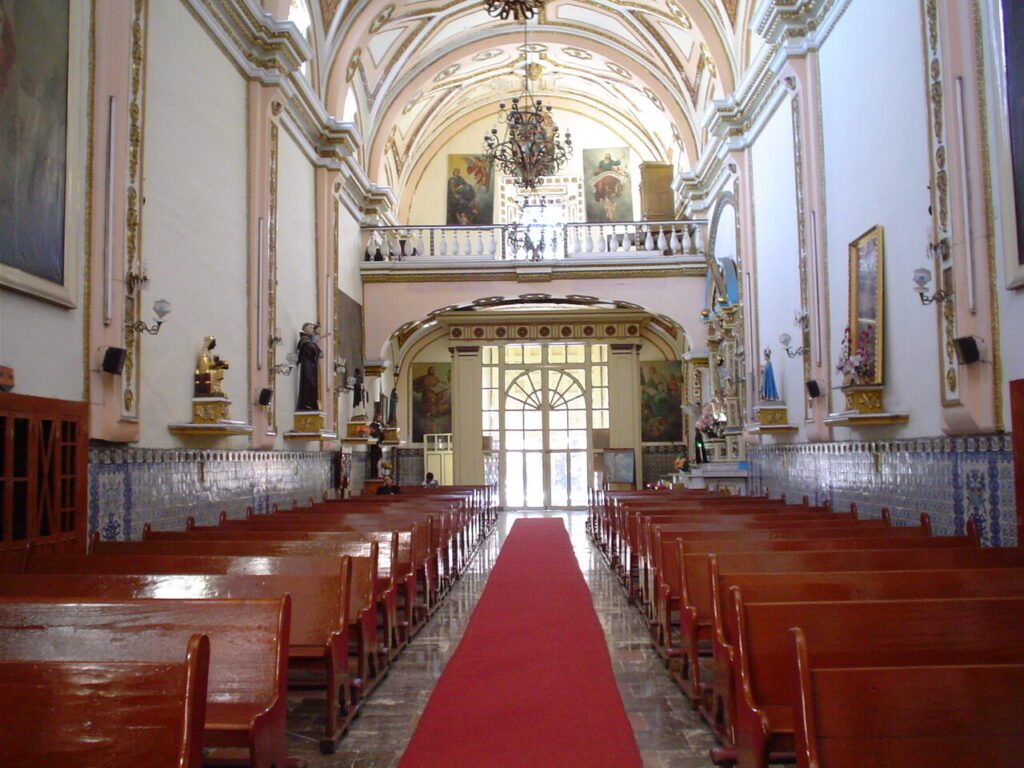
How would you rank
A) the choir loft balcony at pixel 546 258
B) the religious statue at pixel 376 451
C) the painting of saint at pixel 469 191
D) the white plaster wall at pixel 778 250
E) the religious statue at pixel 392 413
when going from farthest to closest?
1. the painting of saint at pixel 469 191
2. the religious statue at pixel 392 413
3. the choir loft balcony at pixel 546 258
4. the religious statue at pixel 376 451
5. the white plaster wall at pixel 778 250

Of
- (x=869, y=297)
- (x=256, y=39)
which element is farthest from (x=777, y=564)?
(x=256, y=39)

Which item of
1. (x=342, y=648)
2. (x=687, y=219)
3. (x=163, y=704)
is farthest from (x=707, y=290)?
(x=163, y=704)

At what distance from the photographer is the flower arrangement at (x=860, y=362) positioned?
8.44 meters

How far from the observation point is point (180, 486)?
A: 8602 millimetres

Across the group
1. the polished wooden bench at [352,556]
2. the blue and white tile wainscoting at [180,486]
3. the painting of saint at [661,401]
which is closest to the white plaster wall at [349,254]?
the blue and white tile wainscoting at [180,486]

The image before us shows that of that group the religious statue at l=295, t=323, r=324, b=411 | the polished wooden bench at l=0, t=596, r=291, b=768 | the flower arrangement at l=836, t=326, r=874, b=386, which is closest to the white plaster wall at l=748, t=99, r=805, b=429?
the flower arrangement at l=836, t=326, r=874, b=386

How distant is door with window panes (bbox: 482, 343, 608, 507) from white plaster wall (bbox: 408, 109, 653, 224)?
12.9ft

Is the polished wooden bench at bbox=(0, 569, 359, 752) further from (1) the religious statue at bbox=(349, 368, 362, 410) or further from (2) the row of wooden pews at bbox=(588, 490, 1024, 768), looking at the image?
(1) the religious statue at bbox=(349, 368, 362, 410)

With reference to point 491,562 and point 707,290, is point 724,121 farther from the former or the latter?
point 491,562

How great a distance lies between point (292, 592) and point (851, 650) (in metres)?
2.43

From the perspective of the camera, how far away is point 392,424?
1838 cm

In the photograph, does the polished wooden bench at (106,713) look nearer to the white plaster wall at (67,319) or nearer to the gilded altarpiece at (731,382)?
the white plaster wall at (67,319)

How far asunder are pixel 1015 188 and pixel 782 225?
19.5ft

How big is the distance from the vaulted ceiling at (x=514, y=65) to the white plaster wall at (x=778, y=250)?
221cm
